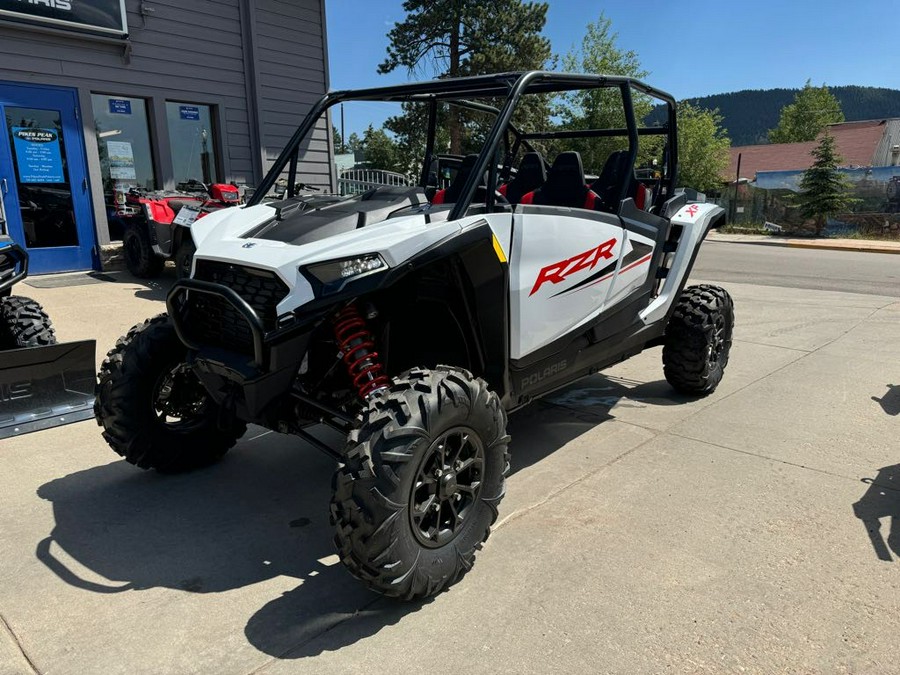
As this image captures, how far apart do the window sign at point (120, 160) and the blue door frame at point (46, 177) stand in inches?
19.1

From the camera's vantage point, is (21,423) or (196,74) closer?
(21,423)

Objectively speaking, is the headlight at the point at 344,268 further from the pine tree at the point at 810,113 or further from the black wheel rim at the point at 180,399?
the pine tree at the point at 810,113

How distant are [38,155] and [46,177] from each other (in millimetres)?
279

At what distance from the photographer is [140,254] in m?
8.94

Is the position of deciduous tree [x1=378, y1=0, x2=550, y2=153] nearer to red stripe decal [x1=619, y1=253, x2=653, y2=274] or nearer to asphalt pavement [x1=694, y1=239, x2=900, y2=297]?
asphalt pavement [x1=694, y1=239, x2=900, y2=297]

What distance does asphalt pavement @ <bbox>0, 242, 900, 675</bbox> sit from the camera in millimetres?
2273

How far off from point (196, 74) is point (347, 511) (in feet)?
30.9

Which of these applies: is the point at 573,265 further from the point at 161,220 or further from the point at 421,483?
the point at 161,220

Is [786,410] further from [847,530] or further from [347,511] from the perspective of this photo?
[347,511]

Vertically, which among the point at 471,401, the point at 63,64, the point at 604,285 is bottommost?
the point at 471,401

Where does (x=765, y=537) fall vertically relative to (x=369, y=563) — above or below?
below

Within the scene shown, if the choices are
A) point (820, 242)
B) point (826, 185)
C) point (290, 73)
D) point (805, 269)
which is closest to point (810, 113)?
point (826, 185)

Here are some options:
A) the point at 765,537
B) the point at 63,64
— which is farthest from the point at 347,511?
the point at 63,64

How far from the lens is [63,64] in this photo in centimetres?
852
